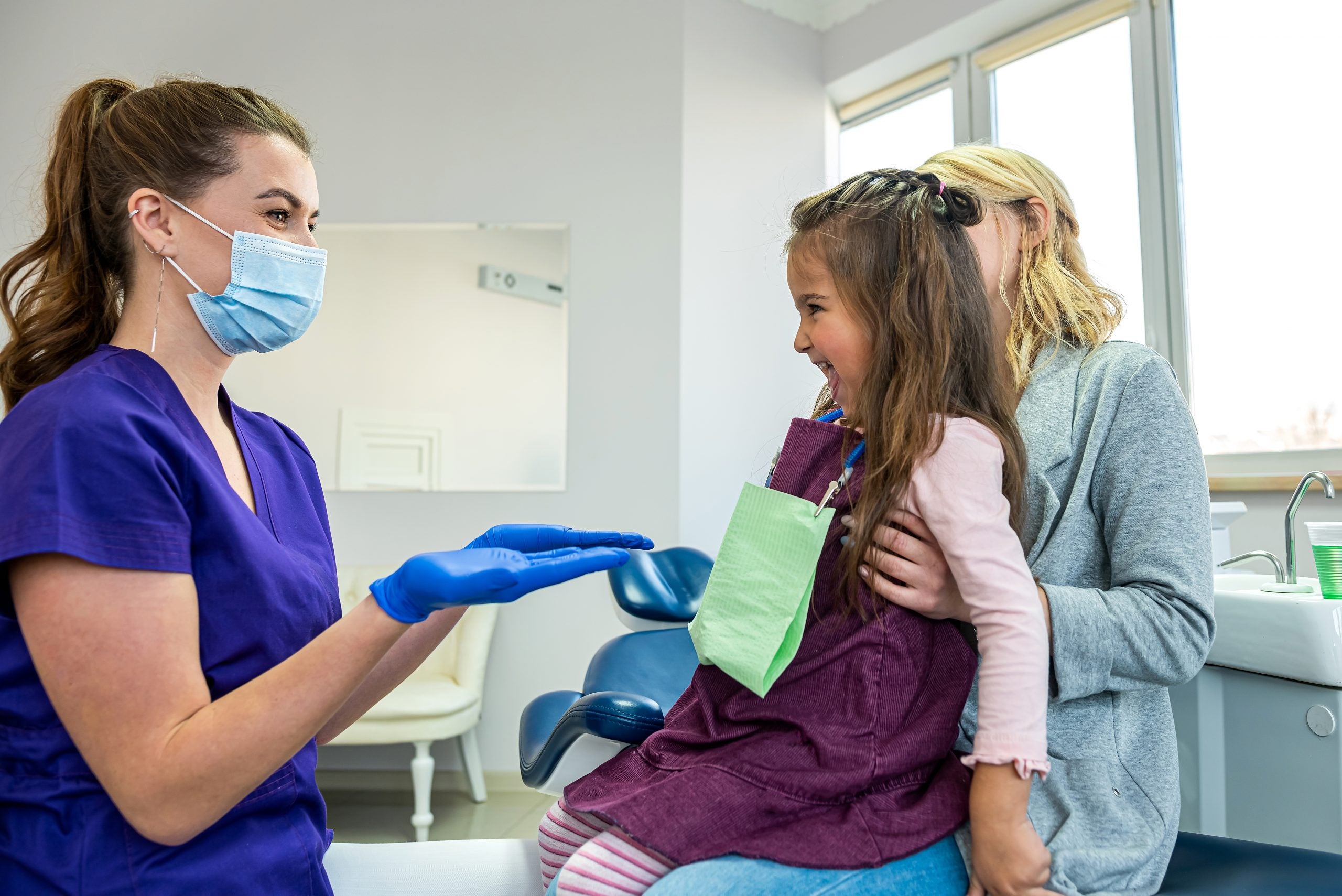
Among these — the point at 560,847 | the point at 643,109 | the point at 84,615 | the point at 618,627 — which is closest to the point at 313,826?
the point at 560,847

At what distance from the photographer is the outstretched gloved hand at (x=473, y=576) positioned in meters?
0.80

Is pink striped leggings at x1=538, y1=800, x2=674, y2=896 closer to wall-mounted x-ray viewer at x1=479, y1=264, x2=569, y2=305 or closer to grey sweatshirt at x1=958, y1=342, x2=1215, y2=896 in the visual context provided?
grey sweatshirt at x1=958, y1=342, x2=1215, y2=896

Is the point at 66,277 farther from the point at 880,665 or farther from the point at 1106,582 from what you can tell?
the point at 1106,582

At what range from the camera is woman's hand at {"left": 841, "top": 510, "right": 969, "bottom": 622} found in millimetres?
962

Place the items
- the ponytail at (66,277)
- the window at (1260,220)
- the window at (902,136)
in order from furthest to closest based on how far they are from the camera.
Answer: the window at (902,136) < the window at (1260,220) < the ponytail at (66,277)

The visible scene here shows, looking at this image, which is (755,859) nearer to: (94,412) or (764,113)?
(94,412)

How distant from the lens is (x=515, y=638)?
356cm

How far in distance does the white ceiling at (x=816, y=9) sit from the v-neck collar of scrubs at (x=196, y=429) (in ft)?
10.8

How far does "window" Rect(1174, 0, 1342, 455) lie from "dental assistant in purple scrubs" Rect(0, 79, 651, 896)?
2.46 m

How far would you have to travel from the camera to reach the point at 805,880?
2.89 feet

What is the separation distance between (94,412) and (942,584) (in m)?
0.84

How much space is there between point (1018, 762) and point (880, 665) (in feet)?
0.52

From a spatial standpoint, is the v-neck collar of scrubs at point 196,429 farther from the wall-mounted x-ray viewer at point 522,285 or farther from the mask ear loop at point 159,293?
the wall-mounted x-ray viewer at point 522,285

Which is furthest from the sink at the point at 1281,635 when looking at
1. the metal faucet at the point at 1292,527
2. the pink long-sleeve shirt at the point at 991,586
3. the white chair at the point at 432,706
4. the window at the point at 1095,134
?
the white chair at the point at 432,706
